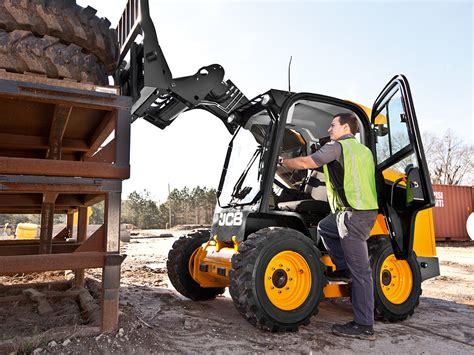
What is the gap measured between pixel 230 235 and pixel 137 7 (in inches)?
91.6

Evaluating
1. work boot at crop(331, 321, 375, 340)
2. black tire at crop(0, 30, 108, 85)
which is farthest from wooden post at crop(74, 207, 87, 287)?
work boot at crop(331, 321, 375, 340)

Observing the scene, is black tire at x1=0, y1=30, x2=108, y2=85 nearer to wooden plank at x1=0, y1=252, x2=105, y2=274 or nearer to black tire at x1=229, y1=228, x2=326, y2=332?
wooden plank at x1=0, y1=252, x2=105, y2=274

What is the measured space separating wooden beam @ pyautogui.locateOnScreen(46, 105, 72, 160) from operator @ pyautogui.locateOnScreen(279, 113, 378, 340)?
1965 mm

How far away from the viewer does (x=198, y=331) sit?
361 cm

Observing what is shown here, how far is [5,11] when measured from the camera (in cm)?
285

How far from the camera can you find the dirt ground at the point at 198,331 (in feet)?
9.85

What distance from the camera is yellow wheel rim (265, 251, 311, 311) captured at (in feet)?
11.8

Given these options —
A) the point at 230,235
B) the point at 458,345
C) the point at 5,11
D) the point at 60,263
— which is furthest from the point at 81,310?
the point at 458,345

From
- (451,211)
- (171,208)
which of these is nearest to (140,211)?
(171,208)

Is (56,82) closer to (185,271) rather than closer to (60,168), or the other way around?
(60,168)

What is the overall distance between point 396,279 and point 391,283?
0.09m

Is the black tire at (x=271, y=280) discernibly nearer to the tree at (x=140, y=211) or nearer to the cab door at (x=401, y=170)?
the cab door at (x=401, y=170)

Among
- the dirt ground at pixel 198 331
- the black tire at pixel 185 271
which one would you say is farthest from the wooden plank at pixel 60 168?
the black tire at pixel 185 271

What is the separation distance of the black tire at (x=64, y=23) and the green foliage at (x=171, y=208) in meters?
40.2
